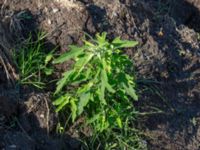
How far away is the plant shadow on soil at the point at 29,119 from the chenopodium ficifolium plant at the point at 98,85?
0.11 metres

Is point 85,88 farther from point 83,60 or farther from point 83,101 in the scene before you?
point 83,60

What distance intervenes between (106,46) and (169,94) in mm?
1003

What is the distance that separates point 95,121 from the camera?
13.1 feet

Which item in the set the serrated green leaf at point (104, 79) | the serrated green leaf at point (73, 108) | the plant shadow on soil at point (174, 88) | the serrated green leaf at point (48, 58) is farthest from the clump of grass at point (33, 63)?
the plant shadow on soil at point (174, 88)

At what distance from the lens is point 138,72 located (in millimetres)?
4410

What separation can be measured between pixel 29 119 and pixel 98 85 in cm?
56

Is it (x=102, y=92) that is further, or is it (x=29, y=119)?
(x=29, y=119)

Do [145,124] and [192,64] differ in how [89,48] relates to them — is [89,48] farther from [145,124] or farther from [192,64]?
[192,64]

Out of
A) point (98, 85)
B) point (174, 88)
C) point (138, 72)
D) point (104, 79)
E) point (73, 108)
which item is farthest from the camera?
point (174, 88)

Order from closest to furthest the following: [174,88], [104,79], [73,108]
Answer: [104,79], [73,108], [174,88]

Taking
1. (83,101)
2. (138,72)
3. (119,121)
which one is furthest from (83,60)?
(138,72)

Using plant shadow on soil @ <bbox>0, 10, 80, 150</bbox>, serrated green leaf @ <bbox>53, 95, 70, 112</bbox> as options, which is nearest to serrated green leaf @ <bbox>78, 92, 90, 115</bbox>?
serrated green leaf @ <bbox>53, 95, 70, 112</bbox>

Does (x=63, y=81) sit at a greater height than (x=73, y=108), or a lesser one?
greater

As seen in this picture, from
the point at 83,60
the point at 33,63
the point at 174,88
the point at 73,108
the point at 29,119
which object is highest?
the point at 83,60
